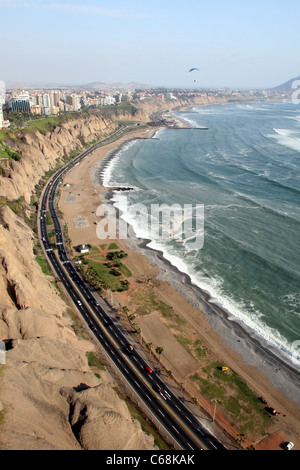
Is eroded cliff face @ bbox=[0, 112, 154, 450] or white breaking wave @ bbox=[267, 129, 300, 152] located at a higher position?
white breaking wave @ bbox=[267, 129, 300, 152]

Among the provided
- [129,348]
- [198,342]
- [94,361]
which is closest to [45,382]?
[94,361]

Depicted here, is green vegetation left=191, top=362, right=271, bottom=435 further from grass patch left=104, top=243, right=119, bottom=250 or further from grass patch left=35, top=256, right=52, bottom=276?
grass patch left=104, top=243, right=119, bottom=250

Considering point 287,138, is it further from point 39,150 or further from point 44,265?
point 44,265

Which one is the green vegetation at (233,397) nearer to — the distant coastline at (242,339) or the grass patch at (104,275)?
the distant coastline at (242,339)

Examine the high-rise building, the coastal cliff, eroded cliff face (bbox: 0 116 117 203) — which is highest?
the high-rise building

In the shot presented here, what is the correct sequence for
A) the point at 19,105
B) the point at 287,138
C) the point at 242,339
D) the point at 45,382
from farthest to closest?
the point at 19,105 < the point at 287,138 < the point at 242,339 < the point at 45,382

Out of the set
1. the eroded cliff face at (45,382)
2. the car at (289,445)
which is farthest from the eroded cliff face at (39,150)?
the car at (289,445)

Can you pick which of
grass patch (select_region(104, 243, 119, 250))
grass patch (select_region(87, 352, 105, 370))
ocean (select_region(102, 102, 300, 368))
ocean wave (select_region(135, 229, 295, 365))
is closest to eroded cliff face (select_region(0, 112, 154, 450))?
grass patch (select_region(87, 352, 105, 370))
